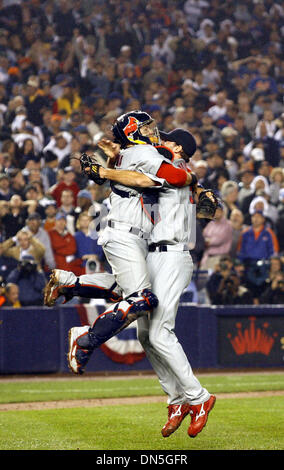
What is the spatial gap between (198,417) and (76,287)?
4.41 ft

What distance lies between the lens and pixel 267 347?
13680 mm

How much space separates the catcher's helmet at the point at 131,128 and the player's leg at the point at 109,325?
3.85 feet

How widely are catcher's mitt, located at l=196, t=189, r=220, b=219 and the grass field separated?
5.83 feet

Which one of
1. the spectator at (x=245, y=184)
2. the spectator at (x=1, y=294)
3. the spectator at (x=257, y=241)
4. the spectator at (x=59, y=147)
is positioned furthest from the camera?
the spectator at (x=59, y=147)

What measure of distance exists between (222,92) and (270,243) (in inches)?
217

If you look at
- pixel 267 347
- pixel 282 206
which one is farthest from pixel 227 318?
pixel 282 206

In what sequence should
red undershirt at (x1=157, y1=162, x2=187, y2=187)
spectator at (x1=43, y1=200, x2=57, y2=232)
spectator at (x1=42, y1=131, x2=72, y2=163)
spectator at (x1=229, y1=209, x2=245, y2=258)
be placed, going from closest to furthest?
red undershirt at (x1=157, y1=162, x2=187, y2=187)
spectator at (x1=43, y1=200, x2=57, y2=232)
spectator at (x1=229, y1=209, x2=245, y2=258)
spectator at (x1=42, y1=131, x2=72, y2=163)

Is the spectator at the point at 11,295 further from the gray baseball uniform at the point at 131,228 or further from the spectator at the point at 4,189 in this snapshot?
the gray baseball uniform at the point at 131,228

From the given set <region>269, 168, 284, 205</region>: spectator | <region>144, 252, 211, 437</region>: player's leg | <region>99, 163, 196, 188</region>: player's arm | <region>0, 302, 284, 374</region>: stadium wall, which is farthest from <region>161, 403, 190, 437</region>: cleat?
<region>269, 168, 284, 205</region>: spectator

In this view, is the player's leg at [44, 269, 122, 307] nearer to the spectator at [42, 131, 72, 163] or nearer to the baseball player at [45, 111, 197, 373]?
the baseball player at [45, 111, 197, 373]

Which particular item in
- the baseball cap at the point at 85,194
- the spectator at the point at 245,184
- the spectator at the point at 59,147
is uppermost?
the spectator at the point at 59,147

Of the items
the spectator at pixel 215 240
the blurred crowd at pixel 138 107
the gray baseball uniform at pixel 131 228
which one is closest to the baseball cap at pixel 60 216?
the blurred crowd at pixel 138 107

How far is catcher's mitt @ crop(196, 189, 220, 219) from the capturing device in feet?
22.5

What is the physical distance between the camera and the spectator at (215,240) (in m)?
14.0
